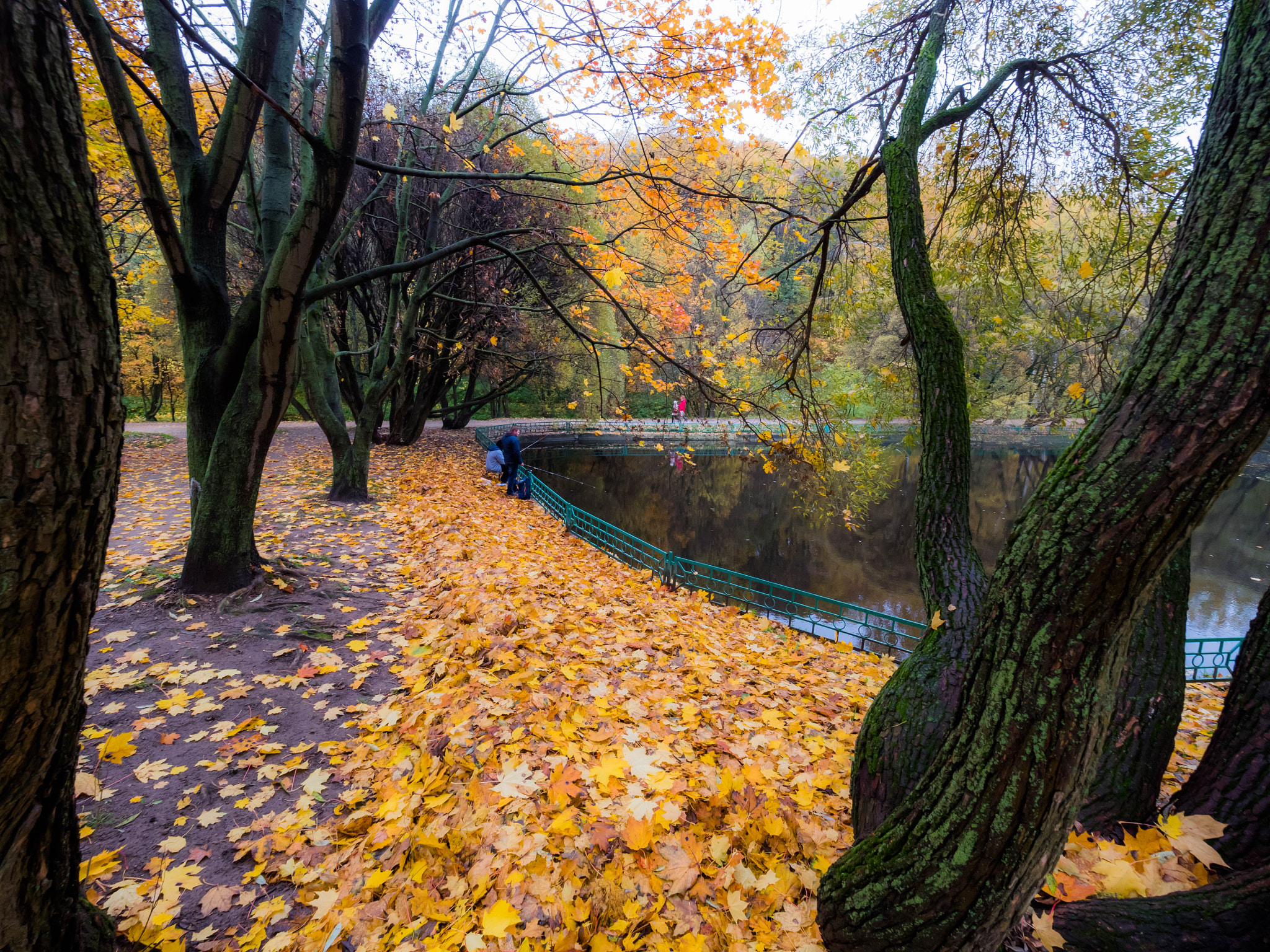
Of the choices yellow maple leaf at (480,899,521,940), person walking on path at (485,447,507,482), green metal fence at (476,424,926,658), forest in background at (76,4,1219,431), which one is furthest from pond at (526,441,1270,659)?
yellow maple leaf at (480,899,521,940)

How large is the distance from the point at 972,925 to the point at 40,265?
10.3 ft

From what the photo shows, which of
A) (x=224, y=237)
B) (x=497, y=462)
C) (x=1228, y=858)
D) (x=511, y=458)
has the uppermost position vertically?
(x=224, y=237)

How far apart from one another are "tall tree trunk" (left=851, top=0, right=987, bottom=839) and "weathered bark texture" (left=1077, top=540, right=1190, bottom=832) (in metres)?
0.64

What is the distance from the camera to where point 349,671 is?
4133 millimetres

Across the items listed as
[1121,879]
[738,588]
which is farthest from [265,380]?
[738,588]

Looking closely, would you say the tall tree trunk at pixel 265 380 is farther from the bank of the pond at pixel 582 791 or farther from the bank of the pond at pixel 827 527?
the bank of the pond at pixel 827 527

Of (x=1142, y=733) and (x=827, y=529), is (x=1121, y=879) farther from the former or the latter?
(x=827, y=529)

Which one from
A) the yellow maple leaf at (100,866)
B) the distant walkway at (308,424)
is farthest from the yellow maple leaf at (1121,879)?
the distant walkway at (308,424)

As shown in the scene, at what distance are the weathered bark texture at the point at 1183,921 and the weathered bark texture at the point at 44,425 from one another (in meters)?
3.09

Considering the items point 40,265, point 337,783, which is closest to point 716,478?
point 337,783

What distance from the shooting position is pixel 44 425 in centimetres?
127

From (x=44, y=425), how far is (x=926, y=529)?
11.1 feet

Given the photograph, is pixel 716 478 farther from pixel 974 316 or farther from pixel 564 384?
pixel 974 316

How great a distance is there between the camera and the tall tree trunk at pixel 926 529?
2.53m
